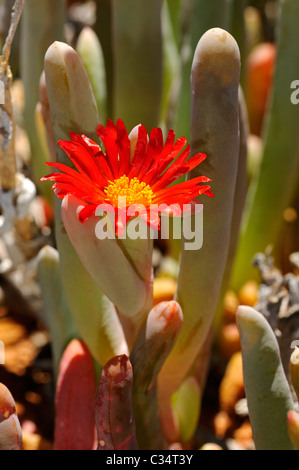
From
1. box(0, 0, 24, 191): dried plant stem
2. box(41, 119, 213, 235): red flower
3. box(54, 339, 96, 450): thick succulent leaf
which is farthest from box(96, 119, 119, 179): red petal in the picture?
box(54, 339, 96, 450): thick succulent leaf

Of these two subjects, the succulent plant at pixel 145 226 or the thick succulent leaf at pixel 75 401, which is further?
the thick succulent leaf at pixel 75 401

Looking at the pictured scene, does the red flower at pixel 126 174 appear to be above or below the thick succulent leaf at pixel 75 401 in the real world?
above

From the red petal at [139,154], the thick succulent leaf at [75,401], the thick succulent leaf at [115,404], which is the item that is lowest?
the thick succulent leaf at [75,401]

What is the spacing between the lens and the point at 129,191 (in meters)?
0.63

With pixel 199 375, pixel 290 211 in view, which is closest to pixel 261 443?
pixel 199 375

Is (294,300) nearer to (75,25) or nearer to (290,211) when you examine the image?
(290,211)

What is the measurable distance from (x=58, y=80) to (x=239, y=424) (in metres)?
0.59

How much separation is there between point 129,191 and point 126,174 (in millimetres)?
31

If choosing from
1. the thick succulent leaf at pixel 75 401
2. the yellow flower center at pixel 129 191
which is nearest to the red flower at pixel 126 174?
the yellow flower center at pixel 129 191

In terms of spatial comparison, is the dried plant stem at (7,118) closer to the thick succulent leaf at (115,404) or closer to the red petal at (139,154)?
the red petal at (139,154)

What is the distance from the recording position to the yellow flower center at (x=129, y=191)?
2.06ft

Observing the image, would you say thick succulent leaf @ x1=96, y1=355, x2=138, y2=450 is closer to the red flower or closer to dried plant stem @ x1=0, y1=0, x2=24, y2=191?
the red flower

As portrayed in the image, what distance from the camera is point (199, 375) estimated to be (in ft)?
2.99

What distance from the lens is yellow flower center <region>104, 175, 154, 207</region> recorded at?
63cm
